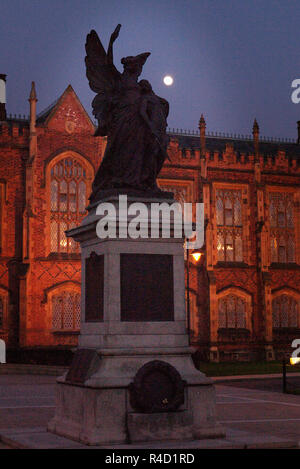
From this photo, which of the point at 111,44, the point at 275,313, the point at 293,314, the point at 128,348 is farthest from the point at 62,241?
the point at 128,348

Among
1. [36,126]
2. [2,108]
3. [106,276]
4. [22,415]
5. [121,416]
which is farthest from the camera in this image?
[2,108]

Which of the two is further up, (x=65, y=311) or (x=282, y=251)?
(x=282, y=251)

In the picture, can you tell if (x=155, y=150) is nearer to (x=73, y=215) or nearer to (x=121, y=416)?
(x=121, y=416)

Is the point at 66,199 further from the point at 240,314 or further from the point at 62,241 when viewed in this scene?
the point at 240,314

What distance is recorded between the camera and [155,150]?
9.82 metres

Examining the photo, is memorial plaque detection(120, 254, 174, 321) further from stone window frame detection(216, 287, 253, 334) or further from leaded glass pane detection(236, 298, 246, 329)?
leaded glass pane detection(236, 298, 246, 329)

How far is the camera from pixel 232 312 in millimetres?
37719

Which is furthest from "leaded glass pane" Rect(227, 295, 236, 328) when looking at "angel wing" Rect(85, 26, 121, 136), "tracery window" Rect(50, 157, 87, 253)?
"angel wing" Rect(85, 26, 121, 136)

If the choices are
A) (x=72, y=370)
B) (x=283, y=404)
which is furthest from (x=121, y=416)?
(x=283, y=404)

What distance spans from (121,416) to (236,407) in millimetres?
6068

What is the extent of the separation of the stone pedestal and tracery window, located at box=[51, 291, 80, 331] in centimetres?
2397

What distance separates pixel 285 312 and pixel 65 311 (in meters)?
12.9

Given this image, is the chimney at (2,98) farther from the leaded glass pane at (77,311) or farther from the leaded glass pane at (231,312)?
the leaded glass pane at (231,312)

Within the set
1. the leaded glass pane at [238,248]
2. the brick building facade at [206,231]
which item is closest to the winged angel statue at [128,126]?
the brick building facade at [206,231]
